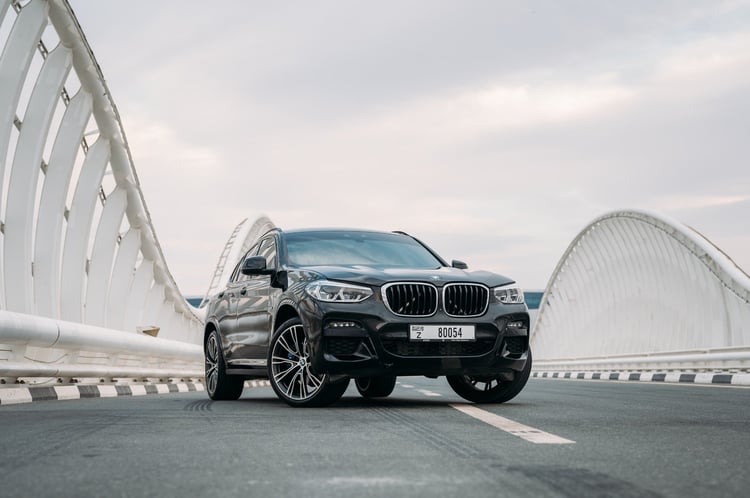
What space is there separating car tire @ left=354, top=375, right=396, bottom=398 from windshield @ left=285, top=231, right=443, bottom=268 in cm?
152

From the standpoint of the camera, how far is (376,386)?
11.4 metres

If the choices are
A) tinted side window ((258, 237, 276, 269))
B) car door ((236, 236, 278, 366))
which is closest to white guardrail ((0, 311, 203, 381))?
car door ((236, 236, 278, 366))

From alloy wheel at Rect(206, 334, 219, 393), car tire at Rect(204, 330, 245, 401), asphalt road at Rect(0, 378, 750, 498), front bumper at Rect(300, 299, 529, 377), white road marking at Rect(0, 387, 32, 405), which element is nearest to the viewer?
A: asphalt road at Rect(0, 378, 750, 498)

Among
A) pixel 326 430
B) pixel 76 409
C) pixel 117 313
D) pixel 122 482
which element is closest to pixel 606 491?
pixel 122 482

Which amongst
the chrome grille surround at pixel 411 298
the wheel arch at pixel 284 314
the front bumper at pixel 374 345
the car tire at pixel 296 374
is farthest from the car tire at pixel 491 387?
the wheel arch at pixel 284 314

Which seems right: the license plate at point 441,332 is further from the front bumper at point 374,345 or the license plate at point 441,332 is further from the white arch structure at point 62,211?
the white arch structure at point 62,211

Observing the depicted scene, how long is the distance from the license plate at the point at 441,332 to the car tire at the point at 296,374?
0.71 meters

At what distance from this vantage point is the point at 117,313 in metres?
20.1

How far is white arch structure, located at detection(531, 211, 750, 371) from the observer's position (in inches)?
1014

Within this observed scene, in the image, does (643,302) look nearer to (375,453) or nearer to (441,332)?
(441,332)

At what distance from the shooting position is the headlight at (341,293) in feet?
28.4

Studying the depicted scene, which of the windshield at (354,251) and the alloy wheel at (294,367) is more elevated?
the windshield at (354,251)

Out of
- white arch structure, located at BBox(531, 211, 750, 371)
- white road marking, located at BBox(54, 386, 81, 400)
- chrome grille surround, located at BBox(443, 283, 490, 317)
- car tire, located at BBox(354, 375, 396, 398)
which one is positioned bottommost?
white road marking, located at BBox(54, 386, 81, 400)

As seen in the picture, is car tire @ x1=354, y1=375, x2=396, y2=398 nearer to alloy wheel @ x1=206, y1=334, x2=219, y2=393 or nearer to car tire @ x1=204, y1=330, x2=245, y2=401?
car tire @ x1=204, y1=330, x2=245, y2=401
